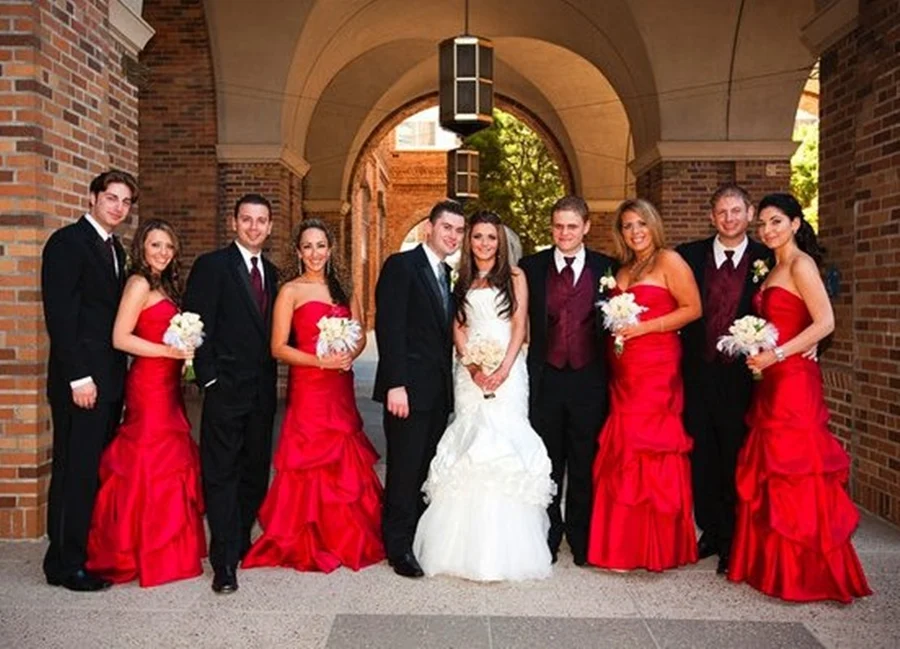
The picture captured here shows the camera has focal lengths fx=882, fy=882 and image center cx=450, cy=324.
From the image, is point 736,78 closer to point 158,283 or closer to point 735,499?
point 735,499

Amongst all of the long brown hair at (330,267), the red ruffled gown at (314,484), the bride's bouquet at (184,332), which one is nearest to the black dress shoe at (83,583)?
the red ruffled gown at (314,484)

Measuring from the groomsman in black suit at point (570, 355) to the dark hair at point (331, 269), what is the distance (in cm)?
107

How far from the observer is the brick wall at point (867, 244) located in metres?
6.00

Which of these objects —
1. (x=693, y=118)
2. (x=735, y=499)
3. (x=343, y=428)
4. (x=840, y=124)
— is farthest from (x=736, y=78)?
(x=343, y=428)

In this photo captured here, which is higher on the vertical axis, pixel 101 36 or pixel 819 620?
pixel 101 36

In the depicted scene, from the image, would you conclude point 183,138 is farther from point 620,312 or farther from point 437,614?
point 437,614

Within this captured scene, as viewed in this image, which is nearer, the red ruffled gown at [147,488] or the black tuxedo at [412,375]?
the red ruffled gown at [147,488]

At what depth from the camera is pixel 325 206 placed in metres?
19.8

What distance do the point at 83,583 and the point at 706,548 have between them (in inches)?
140

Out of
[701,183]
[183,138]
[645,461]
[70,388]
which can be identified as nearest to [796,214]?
[645,461]

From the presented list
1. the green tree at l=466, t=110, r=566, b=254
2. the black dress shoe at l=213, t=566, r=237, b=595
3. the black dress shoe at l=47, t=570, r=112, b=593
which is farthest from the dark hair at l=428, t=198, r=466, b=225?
the green tree at l=466, t=110, r=566, b=254

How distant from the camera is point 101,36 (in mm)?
5984

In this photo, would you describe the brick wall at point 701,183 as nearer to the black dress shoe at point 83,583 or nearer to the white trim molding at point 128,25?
the white trim molding at point 128,25

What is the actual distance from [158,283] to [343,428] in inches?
51.6
